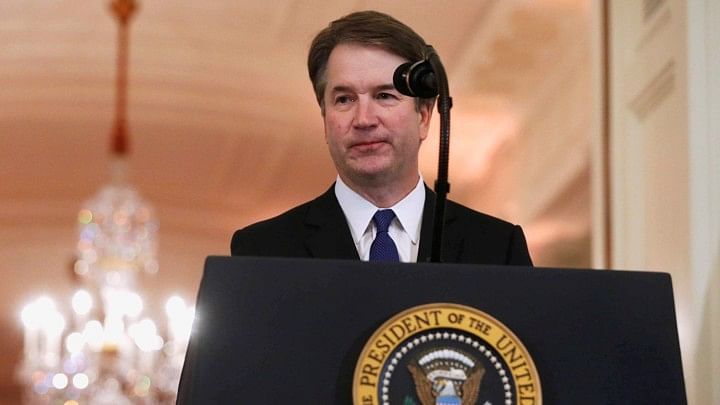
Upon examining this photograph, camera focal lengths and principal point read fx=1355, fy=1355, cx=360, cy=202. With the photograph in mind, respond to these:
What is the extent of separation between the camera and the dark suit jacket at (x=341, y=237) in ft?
6.62

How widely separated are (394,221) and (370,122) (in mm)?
153

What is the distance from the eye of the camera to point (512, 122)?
1016cm

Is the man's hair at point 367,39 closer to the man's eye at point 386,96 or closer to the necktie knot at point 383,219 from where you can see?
the man's eye at point 386,96

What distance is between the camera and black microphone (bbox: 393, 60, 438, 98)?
1821 millimetres

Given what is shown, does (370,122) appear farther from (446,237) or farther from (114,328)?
(114,328)

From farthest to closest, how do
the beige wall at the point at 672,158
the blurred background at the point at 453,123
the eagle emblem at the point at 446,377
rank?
the blurred background at the point at 453,123
the beige wall at the point at 672,158
the eagle emblem at the point at 446,377

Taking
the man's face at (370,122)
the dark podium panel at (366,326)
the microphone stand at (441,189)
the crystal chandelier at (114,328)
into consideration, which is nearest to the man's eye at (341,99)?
the man's face at (370,122)

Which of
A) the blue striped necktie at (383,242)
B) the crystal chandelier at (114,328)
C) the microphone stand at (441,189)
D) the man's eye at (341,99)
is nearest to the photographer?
the microphone stand at (441,189)

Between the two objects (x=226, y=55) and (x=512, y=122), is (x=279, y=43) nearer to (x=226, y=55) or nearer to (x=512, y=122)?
(x=226, y=55)

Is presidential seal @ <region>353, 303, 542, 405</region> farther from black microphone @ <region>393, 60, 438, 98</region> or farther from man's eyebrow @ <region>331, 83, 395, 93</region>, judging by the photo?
man's eyebrow @ <region>331, 83, 395, 93</region>

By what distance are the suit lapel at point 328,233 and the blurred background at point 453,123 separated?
1.29 metres

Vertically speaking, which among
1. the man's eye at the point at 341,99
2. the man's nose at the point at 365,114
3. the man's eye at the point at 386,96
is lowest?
the man's nose at the point at 365,114

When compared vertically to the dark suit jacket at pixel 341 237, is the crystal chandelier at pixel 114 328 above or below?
above

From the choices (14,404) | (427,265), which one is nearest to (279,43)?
(427,265)
